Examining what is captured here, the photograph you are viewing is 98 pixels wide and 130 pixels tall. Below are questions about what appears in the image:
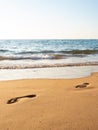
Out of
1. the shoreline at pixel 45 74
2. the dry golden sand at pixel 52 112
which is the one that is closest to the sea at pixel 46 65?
the shoreline at pixel 45 74

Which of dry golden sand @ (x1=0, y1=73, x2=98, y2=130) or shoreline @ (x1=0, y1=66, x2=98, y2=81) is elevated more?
dry golden sand @ (x1=0, y1=73, x2=98, y2=130)

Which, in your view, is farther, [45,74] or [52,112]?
[45,74]

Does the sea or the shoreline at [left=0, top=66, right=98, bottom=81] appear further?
the sea

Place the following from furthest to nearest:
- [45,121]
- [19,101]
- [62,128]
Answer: [19,101]
[45,121]
[62,128]

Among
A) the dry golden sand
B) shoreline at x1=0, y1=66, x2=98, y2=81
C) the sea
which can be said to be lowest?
the sea

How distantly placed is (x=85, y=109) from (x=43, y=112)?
2.01ft

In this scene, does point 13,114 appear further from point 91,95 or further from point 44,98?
point 91,95

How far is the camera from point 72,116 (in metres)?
3.04

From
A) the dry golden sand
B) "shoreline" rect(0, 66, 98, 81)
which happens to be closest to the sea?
"shoreline" rect(0, 66, 98, 81)

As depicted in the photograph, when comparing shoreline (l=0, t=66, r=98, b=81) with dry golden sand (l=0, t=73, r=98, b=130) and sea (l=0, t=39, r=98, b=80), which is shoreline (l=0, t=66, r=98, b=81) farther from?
dry golden sand (l=0, t=73, r=98, b=130)

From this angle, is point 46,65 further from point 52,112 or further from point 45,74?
point 52,112

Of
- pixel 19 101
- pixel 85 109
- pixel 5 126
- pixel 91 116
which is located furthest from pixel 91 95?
pixel 5 126

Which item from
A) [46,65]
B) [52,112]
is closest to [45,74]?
[46,65]

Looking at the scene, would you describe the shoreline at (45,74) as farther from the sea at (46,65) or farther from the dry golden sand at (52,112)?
the dry golden sand at (52,112)
